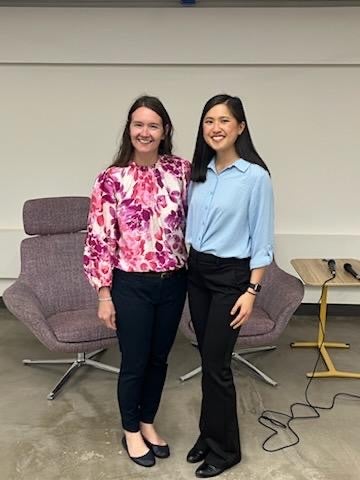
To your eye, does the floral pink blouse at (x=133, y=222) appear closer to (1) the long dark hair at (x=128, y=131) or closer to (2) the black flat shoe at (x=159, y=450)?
(1) the long dark hair at (x=128, y=131)

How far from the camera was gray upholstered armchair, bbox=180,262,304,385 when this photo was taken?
2.58 metres

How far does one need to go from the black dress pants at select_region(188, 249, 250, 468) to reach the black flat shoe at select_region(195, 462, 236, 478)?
0.05 feet

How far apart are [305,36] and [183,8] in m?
0.85

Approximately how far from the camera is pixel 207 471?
2004 millimetres

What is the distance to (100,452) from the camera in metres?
2.15

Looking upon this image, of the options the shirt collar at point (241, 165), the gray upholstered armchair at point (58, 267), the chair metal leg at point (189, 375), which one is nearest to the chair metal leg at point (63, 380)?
the gray upholstered armchair at point (58, 267)

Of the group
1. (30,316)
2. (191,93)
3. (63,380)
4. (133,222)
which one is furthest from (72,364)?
(191,93)

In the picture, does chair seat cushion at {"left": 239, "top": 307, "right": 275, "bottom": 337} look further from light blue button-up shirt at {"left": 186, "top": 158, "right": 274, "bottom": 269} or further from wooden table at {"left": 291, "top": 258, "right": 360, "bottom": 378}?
light blue button-up shirt at {"left": 186, "top": 158, "right": 274, "bottom": 269}

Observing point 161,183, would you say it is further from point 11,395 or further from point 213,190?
point 11,395

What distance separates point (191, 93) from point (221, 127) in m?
1.91

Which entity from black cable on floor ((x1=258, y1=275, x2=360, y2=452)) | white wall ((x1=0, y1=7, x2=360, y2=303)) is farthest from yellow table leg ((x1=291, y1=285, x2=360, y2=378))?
white wall ((x1=0, y1=7, x2=360, y2=303))

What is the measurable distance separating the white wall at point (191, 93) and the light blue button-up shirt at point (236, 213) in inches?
74.1

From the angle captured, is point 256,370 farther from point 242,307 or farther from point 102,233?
point 102,233

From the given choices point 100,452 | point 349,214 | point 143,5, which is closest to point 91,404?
point 100,452
